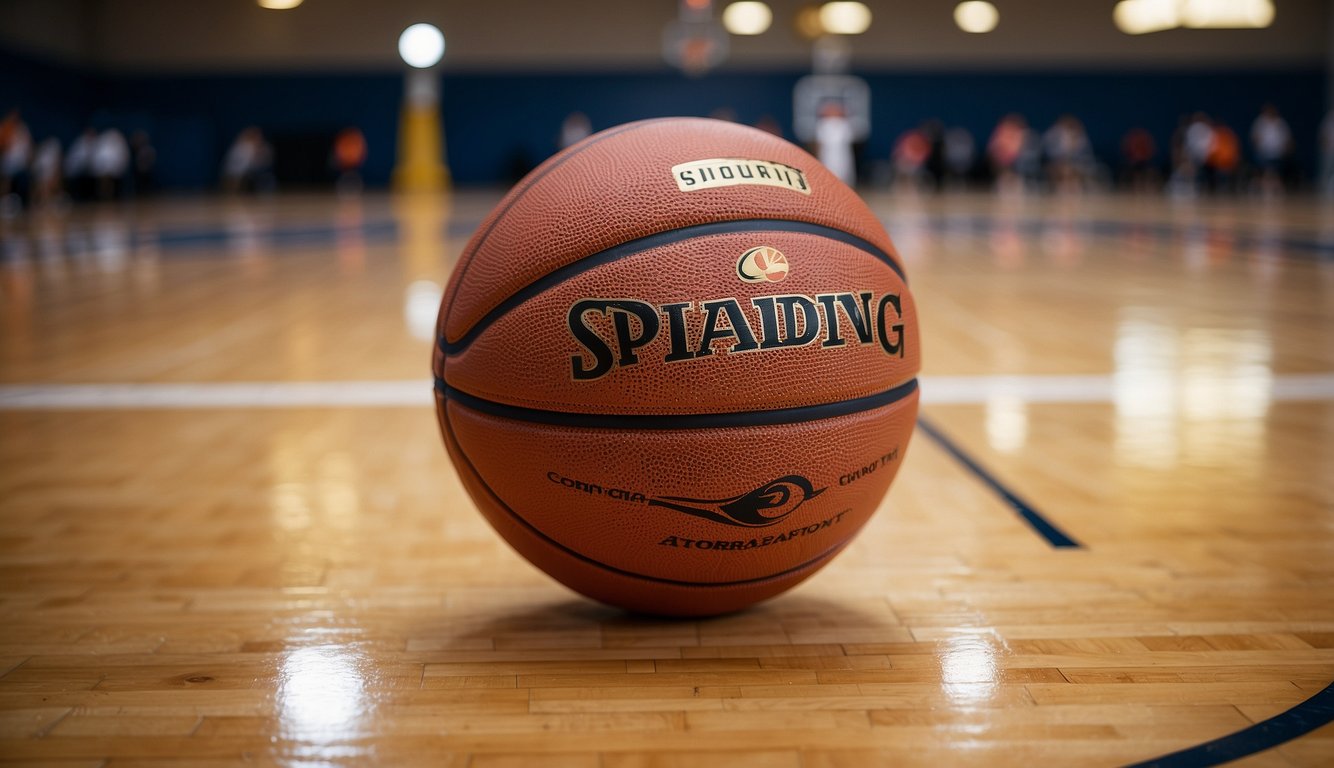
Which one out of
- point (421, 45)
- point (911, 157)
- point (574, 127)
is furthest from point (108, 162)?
point (911, 157)

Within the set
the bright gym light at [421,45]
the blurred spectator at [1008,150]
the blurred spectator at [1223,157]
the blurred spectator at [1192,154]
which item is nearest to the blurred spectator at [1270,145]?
the blurred spectator at [1223,157]

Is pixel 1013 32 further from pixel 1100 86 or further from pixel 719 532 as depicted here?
pixel 719 532

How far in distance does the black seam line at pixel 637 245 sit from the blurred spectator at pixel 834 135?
23599 millimetres

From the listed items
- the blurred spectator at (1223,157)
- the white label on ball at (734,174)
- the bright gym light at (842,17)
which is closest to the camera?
the white label on ball at (734,174)

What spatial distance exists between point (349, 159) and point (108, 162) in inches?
171

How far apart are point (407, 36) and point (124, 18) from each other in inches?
206

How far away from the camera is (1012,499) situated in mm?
2705

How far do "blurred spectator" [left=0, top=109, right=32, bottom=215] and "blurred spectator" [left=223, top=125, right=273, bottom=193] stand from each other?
486 centimetres

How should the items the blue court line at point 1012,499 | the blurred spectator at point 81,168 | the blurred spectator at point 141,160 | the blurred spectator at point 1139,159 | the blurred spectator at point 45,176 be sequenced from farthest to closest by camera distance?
the blurred spectator at point 1139,159 < the blurred spectator at point 141,160 < the blurred spectator at point 81,168 < the blurred spectator at point 45,176 < the blue court line at point 1012,499

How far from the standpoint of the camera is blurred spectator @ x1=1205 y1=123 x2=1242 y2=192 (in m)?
22.5

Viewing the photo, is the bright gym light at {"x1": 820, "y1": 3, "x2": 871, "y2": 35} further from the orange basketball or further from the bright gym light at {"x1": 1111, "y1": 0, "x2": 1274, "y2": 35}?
the orange basketball

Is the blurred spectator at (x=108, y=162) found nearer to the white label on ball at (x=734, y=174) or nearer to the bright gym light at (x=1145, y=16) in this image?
the bright gym light at (x=1145, y=16)

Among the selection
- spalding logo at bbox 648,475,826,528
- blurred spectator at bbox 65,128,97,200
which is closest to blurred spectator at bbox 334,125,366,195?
blurred spectator at bbox 65,128,97,200

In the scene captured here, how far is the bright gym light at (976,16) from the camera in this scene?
2412 centimetres
